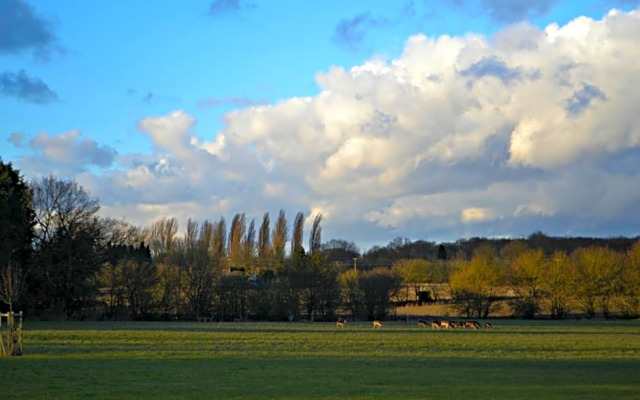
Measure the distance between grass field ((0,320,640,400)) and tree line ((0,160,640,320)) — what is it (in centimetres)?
2545

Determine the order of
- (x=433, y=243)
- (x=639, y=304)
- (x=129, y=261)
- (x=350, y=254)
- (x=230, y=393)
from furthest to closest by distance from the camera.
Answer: (x=433, y=243) < (x=350, y=254) < (x=639, y=304) < (x=129, y=261) < (x=230, y=393)

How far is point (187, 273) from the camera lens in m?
73.8

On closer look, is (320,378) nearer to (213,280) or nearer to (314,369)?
(314,369)

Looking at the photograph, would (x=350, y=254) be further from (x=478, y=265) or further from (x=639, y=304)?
(x=639, y=304)

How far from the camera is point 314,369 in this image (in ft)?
77.5

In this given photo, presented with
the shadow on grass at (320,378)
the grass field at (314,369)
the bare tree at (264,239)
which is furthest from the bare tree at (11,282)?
the bare tree at (264,239)

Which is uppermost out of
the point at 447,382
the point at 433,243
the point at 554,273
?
A: the point at 433,243

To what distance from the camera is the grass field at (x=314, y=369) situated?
58.2 ft

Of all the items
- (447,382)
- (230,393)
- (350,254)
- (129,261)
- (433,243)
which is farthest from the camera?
(433,243)

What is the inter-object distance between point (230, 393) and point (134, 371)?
595cm

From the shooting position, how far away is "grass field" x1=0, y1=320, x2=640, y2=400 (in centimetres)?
1775

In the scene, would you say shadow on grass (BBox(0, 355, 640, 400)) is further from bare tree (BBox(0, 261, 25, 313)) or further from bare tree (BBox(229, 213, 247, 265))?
bare tree (BBox(229, 213, 247, 265))

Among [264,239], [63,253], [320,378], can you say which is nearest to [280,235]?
[264,239]

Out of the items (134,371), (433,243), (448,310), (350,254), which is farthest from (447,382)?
(433,243)
